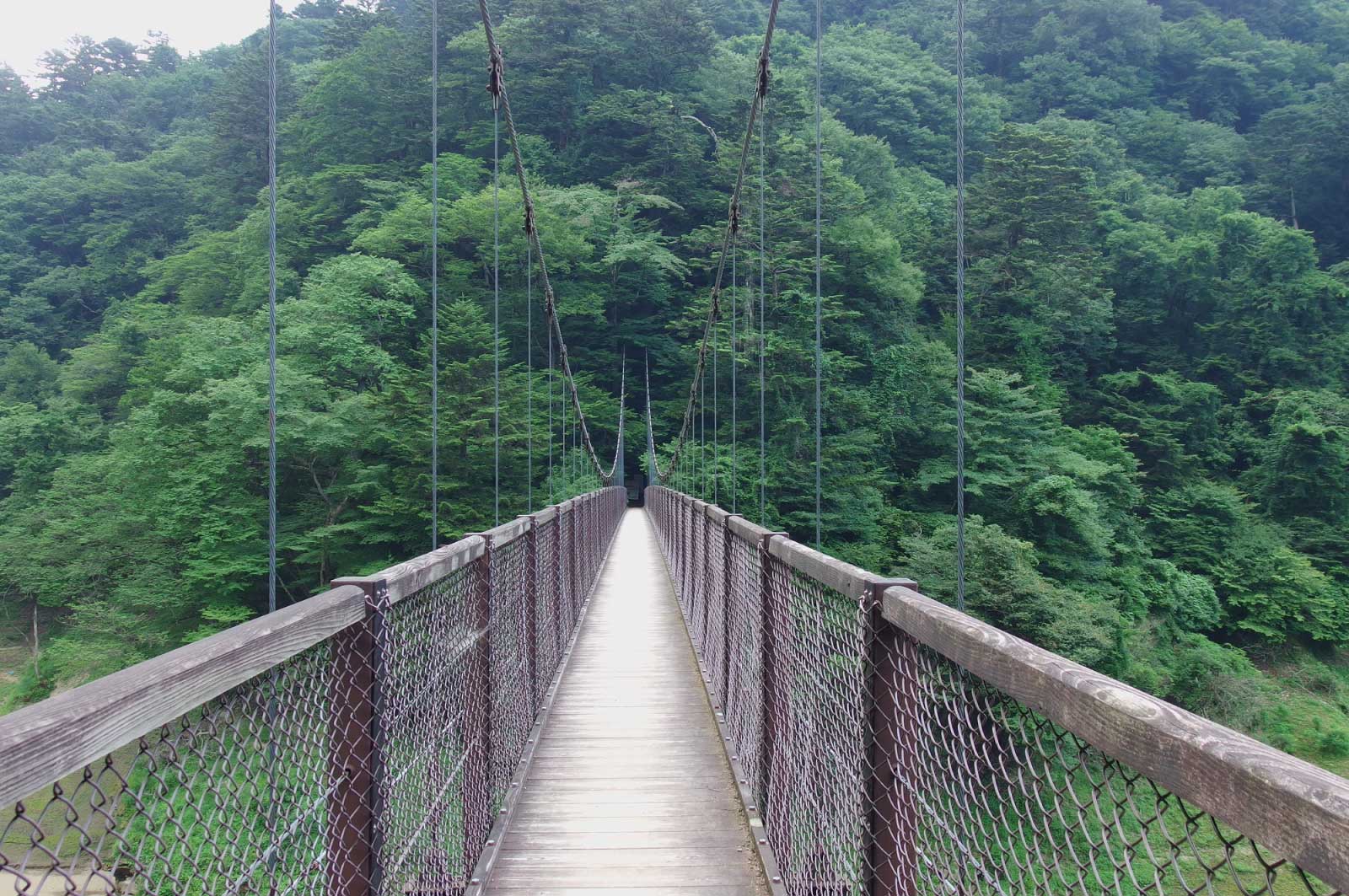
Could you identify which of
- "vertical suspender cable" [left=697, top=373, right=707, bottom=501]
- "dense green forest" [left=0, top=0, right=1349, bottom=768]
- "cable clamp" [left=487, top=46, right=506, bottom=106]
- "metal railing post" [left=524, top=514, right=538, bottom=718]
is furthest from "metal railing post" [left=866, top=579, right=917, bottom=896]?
"vertical suspender cable" [left=697, top=373, right=707, bottom=501]

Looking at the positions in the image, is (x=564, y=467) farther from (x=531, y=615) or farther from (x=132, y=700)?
(x=132, y=700)

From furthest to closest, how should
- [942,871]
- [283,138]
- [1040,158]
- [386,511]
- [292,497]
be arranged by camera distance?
[283,138], [1040,158], [292,497], [386,511], [942,871]

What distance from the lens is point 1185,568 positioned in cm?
1923

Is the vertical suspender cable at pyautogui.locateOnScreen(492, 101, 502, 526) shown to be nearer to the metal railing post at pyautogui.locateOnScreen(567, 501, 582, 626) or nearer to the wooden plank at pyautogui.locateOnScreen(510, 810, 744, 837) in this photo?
the metal railing post at pyautogui.locateOnScreen(567, 501, 582, 626)

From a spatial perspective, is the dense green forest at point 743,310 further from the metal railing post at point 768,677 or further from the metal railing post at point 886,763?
the metal railing post at point 886,763

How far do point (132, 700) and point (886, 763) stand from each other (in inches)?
43.3

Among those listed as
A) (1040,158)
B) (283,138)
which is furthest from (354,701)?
(283,138)

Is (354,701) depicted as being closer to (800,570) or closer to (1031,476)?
(800,570)

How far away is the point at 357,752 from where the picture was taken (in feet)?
4.81

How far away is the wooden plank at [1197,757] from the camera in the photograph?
54 centimetres

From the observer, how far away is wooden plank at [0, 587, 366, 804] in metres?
0.67

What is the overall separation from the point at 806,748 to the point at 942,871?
706 millimetres

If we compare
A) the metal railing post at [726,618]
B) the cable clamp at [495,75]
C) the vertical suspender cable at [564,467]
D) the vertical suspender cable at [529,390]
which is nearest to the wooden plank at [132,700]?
the metal railing post at [726,618]

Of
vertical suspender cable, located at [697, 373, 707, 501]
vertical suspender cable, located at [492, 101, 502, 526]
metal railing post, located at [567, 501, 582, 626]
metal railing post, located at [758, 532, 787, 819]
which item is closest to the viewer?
metal railing post, located at [758, 532, 787, 819]
